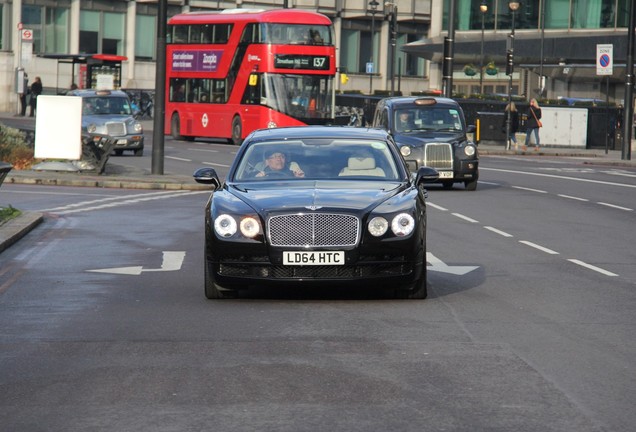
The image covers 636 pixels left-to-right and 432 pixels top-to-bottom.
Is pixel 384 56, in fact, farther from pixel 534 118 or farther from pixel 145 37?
pixel 534 118

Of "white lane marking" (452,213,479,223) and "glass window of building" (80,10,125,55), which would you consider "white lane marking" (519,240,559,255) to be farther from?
"glass window of building" (80,10,125,55)

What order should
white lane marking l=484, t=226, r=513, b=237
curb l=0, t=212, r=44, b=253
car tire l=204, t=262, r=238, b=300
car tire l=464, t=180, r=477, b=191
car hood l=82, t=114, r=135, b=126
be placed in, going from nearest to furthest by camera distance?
car tire l=204, t=262, r=238, b=300 → curb l=0, t=212, r=44, b=253 → white lane marking l=484, t=226, r=513, b=237 → car tire l=464, t=180, r=477, b=191 → car hood l=82, t=114, r=135, b=126

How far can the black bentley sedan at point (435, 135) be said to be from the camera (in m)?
28.5

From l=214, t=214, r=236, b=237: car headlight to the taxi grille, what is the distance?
94.5ft

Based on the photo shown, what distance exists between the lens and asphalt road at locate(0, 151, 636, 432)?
23.5 ft

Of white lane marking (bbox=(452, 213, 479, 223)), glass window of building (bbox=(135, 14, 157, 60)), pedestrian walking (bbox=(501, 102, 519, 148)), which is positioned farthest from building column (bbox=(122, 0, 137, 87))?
white lane marking (bbox=(452, 213, 479, 223))

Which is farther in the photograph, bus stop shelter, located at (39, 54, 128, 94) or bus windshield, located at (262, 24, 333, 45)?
bus stop shelter, located at (39, 54, 128, 94)

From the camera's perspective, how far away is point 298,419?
696 centimetres

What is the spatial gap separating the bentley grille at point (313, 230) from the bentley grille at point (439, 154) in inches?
675

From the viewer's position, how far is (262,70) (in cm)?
4734

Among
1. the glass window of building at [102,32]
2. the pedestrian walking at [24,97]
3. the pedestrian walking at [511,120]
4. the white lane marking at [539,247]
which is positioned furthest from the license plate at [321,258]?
the glass window of building at [102,32]

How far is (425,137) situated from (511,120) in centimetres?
2412

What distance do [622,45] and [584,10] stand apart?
556 centimetres

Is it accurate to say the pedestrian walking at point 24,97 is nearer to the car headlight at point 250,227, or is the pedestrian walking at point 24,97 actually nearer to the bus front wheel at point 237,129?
the bus front wheel at point 237,129
